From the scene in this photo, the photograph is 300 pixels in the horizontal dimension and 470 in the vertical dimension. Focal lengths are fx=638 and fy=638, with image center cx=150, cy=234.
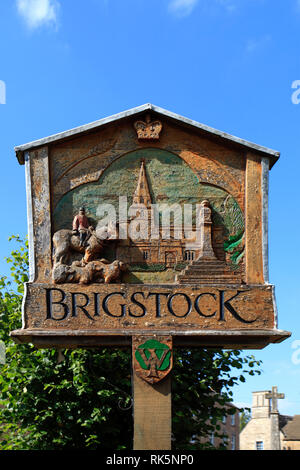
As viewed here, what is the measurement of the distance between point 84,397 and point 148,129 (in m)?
6.72

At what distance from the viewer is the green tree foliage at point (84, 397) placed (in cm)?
1397

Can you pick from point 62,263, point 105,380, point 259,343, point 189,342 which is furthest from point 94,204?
point 105,380

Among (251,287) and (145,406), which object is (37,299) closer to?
(145,406)

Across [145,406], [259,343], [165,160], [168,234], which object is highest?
[165,160]

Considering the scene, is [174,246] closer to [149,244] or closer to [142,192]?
[149,244]

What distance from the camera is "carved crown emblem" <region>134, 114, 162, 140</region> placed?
10.5m

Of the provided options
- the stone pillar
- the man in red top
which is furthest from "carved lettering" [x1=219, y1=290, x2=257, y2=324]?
the man in red top

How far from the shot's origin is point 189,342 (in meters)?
9.91

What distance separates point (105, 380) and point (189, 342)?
4871 millimetres

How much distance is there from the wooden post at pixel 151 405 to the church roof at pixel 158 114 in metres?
3.45

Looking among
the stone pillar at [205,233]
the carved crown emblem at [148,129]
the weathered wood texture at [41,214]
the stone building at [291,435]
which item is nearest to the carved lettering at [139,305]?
the stone pillar at [205,233]

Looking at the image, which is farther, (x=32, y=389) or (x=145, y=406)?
(x=32, y=389)
